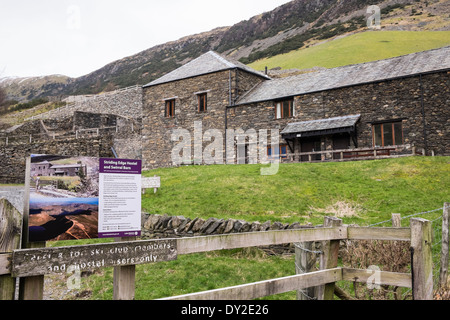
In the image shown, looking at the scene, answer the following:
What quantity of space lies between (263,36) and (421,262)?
100247 millimetres

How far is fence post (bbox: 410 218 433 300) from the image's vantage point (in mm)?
4016

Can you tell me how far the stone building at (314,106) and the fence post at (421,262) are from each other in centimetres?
1598

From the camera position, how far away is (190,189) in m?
15.2

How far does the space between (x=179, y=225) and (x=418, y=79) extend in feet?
56.4

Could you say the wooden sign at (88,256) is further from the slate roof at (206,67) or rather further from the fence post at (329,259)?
the slate roof at (206,67)

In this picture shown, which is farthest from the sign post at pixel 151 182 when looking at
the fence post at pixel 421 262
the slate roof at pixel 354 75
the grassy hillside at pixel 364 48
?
the grassy hillside at pixel 364 48

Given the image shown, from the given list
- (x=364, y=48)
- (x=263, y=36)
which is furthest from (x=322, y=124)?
(x=263, y=36)

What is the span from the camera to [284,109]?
24.6 metres

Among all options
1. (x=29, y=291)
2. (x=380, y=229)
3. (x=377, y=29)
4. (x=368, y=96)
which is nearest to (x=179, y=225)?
(x=380, y=229)

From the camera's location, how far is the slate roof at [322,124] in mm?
21142

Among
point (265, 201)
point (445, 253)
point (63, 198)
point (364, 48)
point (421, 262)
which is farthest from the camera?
point (364, 48)

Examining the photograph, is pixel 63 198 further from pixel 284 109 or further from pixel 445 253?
pixel 284 109

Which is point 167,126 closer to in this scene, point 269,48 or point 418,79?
point 418,79

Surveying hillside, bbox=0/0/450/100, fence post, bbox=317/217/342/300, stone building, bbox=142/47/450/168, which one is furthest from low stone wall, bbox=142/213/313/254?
hillside, bbox=0/0/450/100
